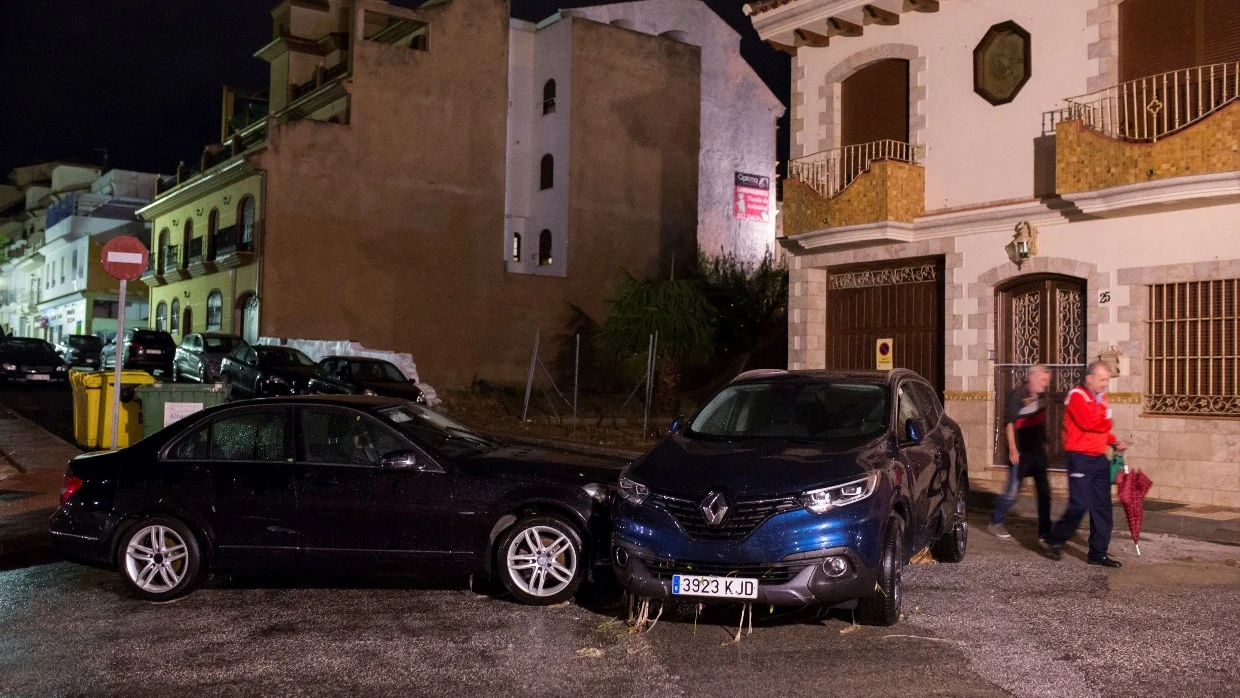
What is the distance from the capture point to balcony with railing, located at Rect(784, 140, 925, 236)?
1805 cm

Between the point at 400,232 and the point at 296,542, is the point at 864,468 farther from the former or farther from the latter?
Result: the point at 400,232

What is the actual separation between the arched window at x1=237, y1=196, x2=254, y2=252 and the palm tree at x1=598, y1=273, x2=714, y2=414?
1665 centimetres

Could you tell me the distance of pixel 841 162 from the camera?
1967 centimetres

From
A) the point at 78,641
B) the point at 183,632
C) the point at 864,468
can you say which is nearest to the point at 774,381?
the point at 864,468

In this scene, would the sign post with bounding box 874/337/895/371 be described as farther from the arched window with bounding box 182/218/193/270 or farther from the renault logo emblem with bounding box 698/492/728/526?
the arched window with bounding box 182/218/193/270

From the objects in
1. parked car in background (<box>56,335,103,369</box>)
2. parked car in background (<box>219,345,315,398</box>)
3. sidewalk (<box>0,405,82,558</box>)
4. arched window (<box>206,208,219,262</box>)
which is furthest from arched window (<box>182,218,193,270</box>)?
sidewalk (<box>0,405,82,558</box>)

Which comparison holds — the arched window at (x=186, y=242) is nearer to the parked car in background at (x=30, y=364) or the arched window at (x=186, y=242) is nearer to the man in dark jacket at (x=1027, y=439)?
the parked car in background at (x=30, y=364)

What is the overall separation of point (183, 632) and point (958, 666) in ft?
15.3

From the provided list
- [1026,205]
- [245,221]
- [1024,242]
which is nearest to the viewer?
[1024,242]

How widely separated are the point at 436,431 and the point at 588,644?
8.15 feet

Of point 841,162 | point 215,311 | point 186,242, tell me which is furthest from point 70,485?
point 186,242

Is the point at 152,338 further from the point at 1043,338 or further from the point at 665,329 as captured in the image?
the point at 1043,338

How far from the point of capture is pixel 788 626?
23.2 ft

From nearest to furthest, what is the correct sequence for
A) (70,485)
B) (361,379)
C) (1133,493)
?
1. (70,485)
2. (1133,493)
3. (361,379)
